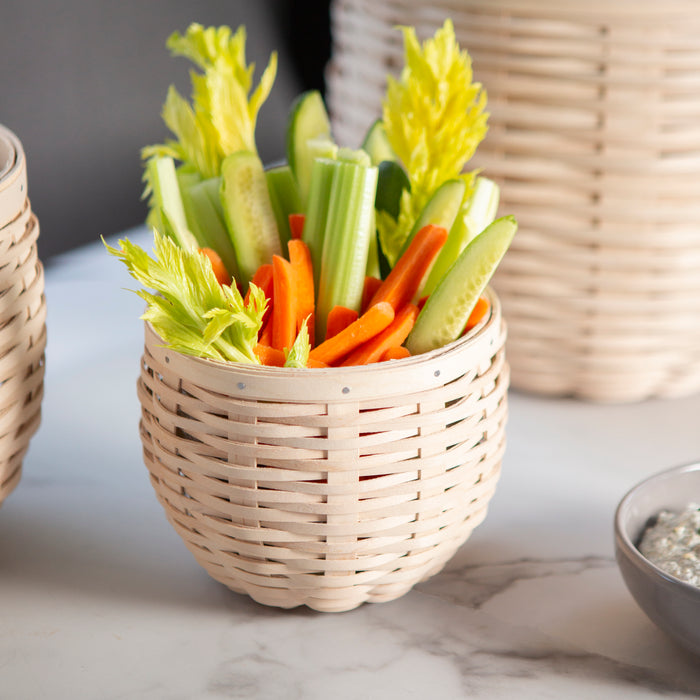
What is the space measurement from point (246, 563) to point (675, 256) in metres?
0.50

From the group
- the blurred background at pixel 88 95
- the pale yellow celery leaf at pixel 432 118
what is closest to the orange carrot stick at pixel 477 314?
the pale yellow celery leaf at pixel 432 118

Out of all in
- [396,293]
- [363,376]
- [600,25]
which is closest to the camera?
[363,376]

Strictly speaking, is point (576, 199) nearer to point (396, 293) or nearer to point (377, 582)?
point (396, 293)

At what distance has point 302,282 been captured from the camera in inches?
26.5

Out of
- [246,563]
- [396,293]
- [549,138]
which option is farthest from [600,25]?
[246,563]

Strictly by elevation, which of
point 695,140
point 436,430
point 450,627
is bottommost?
point 450,627

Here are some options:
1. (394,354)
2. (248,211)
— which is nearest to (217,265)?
(248,211)

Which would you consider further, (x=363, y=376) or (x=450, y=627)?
(x=450, y=627)

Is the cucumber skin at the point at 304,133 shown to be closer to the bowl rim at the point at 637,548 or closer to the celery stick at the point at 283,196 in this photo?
the celery stick at the point at 283,196

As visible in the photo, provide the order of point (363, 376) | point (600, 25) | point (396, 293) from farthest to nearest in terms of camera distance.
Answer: point (600, 25)
point (396, 293)
point (363, 376)

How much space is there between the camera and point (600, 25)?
801 mm

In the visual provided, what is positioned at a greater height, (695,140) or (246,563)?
(695,140)

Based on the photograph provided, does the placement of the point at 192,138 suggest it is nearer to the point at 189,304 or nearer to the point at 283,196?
the point at 283,196

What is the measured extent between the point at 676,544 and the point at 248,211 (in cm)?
38
